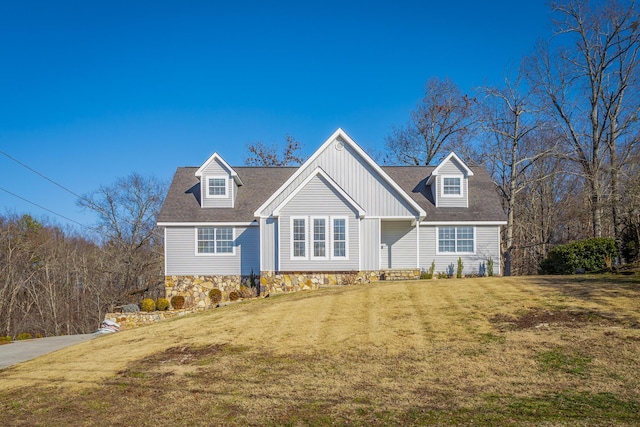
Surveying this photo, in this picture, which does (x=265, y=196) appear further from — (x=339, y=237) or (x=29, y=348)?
(x=29, y=348)

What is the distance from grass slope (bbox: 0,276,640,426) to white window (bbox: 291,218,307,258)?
18.4ft

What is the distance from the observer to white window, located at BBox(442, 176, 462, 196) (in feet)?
79.4

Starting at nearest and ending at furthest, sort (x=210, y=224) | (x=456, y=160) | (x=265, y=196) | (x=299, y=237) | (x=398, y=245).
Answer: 1. (x=299, y=237)
2. (x=398, y=245)
3. (x=210, y=224)
4. (x=456, y=160)
5. (x=265, y=196)

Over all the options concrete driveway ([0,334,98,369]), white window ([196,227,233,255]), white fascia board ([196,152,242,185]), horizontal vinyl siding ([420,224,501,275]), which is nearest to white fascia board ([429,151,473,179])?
horizontal vinyl siding ([420,224,501,275])

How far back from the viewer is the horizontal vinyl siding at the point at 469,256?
2327 cm

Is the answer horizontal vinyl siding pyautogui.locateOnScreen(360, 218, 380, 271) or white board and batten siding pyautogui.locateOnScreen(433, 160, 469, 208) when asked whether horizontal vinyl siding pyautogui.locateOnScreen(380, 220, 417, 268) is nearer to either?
horizontal vinyl siding pyautogui.locateOnScreen(360, 218, 380, 271)

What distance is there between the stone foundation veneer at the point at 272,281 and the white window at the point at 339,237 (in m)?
0.77

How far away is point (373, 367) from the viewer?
9422 millimetres

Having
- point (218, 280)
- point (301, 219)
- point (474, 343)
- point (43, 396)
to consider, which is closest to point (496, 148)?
point (301, 219)

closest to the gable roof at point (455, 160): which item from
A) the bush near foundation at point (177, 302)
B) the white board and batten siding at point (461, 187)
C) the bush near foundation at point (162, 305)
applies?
the white board and batten siding at point (461, 187)

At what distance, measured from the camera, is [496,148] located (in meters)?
33.8

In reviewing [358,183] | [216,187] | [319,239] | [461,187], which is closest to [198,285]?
[216,187]

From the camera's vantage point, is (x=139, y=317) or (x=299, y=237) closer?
(x=299, y=237)

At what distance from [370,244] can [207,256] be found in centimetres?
773
